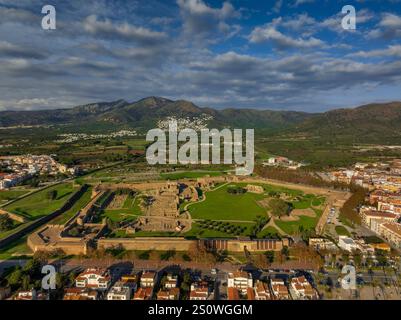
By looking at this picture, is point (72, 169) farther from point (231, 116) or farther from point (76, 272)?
point (231, 116)

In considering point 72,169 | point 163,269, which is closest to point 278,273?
point 163,269

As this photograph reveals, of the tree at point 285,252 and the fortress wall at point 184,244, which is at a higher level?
the fortress wall at point 184,244

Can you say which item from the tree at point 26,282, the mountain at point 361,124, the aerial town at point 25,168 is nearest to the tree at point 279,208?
the tree at point 26,282

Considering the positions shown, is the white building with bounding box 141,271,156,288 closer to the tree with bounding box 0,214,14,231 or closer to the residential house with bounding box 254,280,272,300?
the residential house with bounding box 254,280,272,300

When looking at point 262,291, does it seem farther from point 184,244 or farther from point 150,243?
point 150,243

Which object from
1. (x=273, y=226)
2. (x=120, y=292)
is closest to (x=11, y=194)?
(x=120, y=292)

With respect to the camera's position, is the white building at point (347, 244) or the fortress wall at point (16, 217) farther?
the fortress wall at point (16, 217)

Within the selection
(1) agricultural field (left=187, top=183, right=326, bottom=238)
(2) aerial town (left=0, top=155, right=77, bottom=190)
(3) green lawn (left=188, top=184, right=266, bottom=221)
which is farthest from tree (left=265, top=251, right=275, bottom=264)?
(2) aerial town (left=0, top=155, right=77, bottom=190)

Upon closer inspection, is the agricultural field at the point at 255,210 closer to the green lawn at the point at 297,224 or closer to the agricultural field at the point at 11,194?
the green lawn at the point at 297,224
